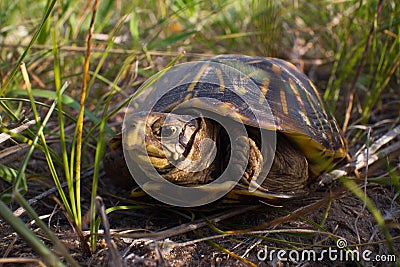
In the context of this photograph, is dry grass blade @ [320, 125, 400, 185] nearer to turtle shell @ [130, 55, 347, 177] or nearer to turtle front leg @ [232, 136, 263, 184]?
turtle shell @ [130, 55, 347, 177]

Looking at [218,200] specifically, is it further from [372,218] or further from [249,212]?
[372,218]

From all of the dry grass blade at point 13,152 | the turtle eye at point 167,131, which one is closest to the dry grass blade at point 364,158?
the turtle eye at point 167,131

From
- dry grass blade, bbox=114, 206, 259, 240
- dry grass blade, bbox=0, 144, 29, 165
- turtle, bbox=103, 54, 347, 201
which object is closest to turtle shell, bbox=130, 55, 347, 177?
turtle, bbox=103, 54, 347, 201

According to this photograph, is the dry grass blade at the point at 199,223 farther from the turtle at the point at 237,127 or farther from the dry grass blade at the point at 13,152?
the dry grass blade at the point at 13,152

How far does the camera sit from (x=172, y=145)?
1063 millimetres

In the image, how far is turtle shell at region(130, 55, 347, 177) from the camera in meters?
1.21

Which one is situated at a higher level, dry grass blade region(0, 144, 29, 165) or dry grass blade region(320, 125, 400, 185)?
dry grass blade region(0, 144, 29, 165)

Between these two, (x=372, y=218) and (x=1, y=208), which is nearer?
(x=1, y=208)

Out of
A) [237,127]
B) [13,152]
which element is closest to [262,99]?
[237,127]

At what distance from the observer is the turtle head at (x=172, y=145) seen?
1.04m

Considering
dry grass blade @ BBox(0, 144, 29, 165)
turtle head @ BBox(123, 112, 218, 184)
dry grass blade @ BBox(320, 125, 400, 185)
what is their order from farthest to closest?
dry grass blade @ BBox(320, 125, 400, 185)
dry grass blade @ BBox(0, 144, 29, 165)
turtle head @ BBox(123, 112, 218, 184)

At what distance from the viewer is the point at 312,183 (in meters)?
1.39

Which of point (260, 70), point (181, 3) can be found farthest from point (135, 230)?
point (181, 3)

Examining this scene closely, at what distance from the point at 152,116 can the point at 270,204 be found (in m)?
0.43
